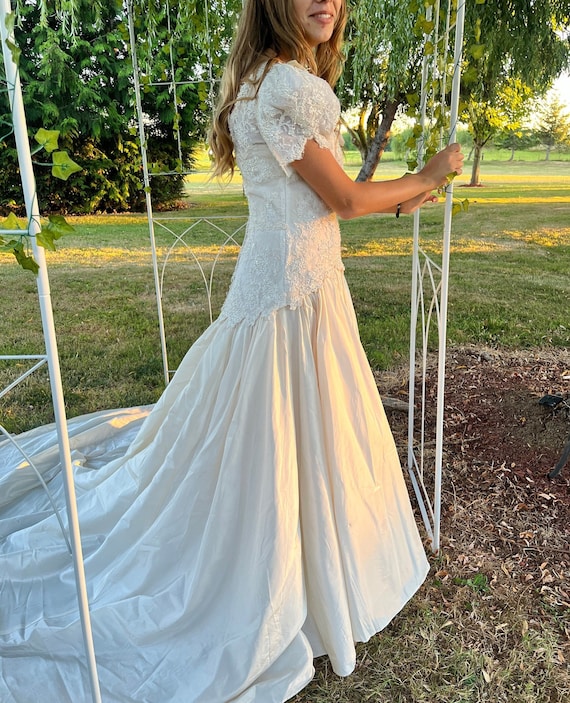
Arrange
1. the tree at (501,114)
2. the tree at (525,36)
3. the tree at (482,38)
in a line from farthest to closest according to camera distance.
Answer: the tree at (501,114) < the tree at (525,36) < the tree at (482,38)

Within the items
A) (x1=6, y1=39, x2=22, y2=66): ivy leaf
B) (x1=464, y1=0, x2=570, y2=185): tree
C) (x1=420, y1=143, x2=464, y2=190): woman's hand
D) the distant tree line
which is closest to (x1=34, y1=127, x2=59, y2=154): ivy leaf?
(x1=6, y1=39, x2=22, y2=66): ivy leaf

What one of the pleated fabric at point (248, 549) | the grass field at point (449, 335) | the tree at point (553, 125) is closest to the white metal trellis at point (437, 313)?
the grass field at point (449, 335)

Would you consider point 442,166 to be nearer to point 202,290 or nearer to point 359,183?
point 359,183

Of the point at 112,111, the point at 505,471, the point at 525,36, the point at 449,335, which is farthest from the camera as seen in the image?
the point at 112,111

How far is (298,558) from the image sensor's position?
57.9 inches

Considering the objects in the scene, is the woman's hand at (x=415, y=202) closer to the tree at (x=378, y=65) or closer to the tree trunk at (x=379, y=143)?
the tree at (x=378, y=65)

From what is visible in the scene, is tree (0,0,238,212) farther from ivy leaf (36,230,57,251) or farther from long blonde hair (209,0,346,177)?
ivy leaf (36,230,57,251)

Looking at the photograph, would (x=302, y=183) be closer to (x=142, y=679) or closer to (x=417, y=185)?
(x=417, y=185)

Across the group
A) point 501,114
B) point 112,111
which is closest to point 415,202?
point 112,111

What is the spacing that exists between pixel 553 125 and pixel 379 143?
3252mm

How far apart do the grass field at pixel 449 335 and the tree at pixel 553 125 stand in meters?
0.45

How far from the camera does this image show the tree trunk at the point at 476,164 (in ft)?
32.6

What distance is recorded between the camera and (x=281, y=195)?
4.78ft

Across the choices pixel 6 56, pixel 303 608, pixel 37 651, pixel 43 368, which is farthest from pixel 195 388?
pixel 43 368
